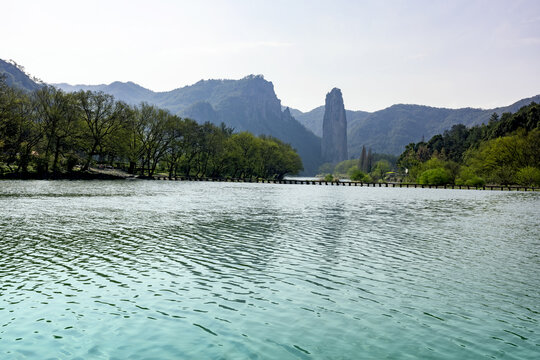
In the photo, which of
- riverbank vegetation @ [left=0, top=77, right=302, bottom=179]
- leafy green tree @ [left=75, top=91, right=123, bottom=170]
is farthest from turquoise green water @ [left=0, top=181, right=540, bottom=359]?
leafy green tree @ [left=75, top=91, right=123, bottom=170]

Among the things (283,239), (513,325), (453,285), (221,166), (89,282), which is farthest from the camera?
(221,166)

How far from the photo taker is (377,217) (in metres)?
40.1

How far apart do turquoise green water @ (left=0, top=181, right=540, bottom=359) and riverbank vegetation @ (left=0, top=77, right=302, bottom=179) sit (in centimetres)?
7035

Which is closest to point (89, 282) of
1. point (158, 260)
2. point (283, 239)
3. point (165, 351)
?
point (158, 260)

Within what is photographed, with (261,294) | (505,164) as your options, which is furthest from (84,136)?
(505,164)

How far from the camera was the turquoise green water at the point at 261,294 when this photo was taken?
9.70m

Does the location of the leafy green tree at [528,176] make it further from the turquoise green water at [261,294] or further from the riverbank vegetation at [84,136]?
the turquoise green water at [261,294]

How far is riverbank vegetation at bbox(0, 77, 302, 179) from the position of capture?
86.8 m

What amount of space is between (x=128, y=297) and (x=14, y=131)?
87026 mm

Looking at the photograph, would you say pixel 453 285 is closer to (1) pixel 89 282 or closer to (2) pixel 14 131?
(1) pixel 89 282

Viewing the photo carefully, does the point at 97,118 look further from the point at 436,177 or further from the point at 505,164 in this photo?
the point at 505,164

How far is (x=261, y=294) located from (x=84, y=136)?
9693 centimetres

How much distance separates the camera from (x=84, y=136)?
98.4 meters

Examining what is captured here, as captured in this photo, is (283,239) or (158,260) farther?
(283,239)
